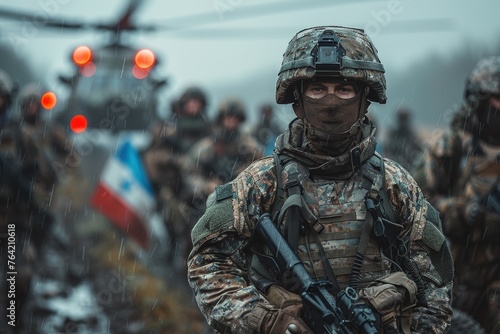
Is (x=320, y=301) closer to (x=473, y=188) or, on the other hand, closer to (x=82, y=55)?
(x=473, y=188)

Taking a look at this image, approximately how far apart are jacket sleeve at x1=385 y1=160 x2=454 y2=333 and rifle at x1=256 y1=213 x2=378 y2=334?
1.33ft

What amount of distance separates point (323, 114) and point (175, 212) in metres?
8.59

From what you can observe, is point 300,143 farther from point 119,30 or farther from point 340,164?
point 119,30

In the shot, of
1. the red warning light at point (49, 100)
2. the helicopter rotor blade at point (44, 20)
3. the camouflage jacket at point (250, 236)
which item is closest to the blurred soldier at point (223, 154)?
the camouflage jacket at point (250, 236)

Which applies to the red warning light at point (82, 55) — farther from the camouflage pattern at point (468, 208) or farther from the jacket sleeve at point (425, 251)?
the jacket sleeve at point (425, 251)

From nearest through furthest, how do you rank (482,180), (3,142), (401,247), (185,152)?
(401,247), (482,180), (3,142), (185,152)

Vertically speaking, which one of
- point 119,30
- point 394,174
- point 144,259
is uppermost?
point 119,30

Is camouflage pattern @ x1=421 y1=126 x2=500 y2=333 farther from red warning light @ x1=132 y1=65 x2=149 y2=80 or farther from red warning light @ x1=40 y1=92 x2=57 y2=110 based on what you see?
red warning light @ x1=132 y1=65 x2=149 y2=80

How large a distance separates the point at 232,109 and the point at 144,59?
987 centimetres

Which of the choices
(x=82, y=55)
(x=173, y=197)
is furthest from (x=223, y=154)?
(x=82, y=55)

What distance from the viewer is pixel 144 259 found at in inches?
583

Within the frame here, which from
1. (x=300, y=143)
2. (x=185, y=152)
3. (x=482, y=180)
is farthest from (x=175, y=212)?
(x=300, y=143)

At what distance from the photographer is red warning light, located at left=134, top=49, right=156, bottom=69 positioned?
838 inches

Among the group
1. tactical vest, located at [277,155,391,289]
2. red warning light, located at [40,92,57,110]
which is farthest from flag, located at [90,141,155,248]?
tactical vest, located at [277,155,391,289]
